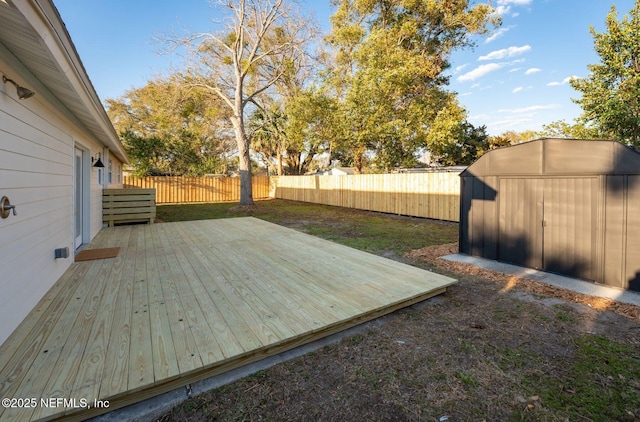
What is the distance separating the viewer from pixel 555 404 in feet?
5.80

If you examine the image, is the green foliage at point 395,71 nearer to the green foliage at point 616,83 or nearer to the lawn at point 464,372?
the green foliage at point 616,83

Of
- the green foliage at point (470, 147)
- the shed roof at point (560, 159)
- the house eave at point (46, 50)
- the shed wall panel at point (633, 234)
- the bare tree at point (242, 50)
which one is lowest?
the shed wall panel at point (633, 234)

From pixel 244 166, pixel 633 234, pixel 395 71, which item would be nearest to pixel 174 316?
pixel 633 234

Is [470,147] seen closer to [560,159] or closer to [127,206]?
[560,159]

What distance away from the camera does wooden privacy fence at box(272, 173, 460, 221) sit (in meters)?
9.37

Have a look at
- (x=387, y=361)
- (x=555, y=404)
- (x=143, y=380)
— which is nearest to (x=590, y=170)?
(x=555, y=404)

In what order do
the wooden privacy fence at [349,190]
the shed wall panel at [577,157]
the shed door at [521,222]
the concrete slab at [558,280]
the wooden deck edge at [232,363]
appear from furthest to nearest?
1. the wooden privacy fence at [349,190]
2. the shed door at [521,222]
3. the shed wall panel at [577,157]
4. the concrete slab at [558,280]
5. the wooden deck edge at [232,363]

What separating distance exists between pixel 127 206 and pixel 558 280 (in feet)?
31.7

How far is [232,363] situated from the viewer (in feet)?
6.70

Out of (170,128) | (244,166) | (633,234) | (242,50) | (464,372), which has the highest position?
(242,50)

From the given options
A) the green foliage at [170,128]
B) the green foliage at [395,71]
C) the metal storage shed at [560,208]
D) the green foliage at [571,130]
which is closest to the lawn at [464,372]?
the metal storage shed at [560,208]

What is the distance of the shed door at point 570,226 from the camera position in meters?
3.77

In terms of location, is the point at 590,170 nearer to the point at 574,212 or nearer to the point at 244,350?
the point at 574,212

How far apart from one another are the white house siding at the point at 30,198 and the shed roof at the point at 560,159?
238 inches
